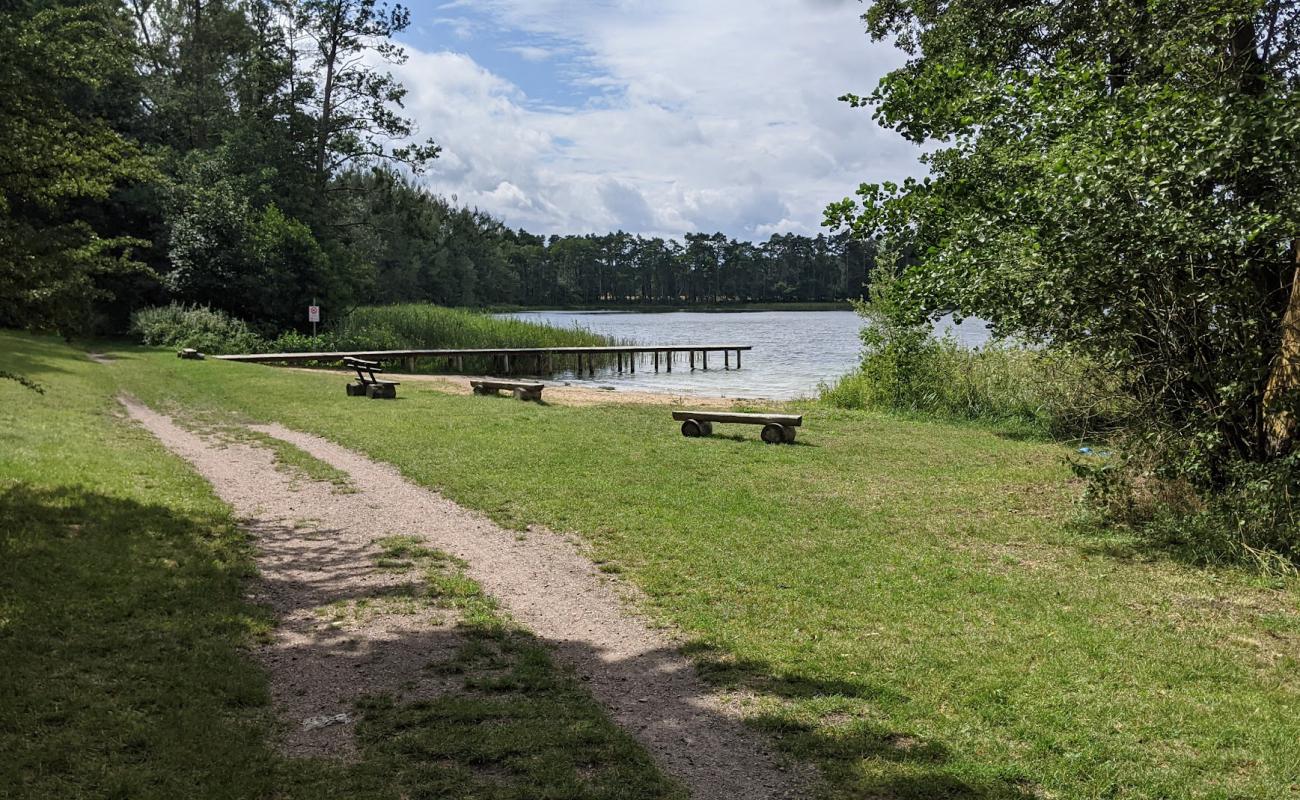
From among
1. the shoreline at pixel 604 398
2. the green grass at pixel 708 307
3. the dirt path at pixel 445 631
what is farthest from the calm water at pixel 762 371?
the green grass at pixel 708 307

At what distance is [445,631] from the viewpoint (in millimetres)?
5719

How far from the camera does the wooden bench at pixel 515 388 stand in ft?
67.5

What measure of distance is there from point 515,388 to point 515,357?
16.4 metres

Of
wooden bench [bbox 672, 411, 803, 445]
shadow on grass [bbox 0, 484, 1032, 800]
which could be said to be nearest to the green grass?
wooden bench [bbox 672, 411, 803, 445]

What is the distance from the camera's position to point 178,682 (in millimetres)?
4660

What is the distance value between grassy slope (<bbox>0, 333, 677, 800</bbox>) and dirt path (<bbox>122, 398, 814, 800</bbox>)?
0.18 meters

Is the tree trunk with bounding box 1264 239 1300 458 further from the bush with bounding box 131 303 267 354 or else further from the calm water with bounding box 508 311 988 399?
the bush with bounding box 131 303 267 354

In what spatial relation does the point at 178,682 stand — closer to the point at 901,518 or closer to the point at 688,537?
the point at 688,537

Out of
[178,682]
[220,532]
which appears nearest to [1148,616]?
[178,682]

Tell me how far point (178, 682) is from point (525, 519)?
168 inches

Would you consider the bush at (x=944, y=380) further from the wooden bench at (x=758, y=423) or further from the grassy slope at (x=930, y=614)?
the grassy slope at (x=930, y=614)

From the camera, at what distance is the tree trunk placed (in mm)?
7309

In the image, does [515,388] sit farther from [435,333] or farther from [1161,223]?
[435,333]

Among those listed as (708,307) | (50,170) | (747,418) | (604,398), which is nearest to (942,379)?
(747,418)
